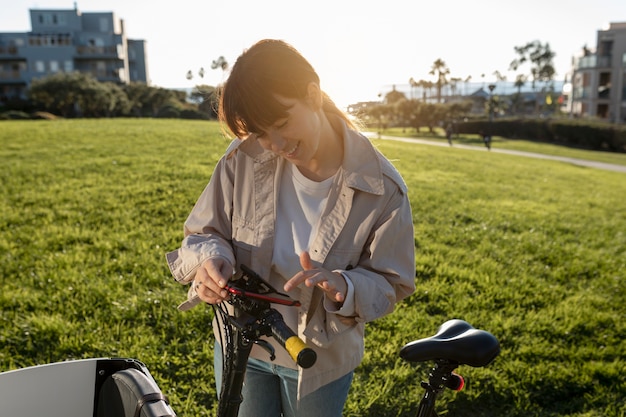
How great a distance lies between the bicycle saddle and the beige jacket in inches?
6.1

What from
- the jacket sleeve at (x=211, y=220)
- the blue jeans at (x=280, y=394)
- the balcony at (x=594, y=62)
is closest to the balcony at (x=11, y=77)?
the balcony at (x=594, y=62)

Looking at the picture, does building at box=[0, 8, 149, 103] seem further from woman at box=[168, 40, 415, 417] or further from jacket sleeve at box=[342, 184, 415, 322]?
jacket sleeve at box=[342, 184, 415, 322]

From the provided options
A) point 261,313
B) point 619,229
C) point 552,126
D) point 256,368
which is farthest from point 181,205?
point 552,126

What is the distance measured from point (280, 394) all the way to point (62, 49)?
63.0 metres

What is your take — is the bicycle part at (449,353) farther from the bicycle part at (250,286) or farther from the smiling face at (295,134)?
the smiling face at (295,134)

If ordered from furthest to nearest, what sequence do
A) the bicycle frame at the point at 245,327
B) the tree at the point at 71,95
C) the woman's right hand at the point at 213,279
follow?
the tree at the point at 71,95
the woman's right hand at the point at 213,279
the bicycle frame at the point at 245,327

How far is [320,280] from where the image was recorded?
4.74 feet

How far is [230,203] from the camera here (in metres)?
1.86

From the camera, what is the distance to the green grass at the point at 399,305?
3480 mm

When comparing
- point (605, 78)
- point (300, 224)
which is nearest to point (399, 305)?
point (300, 224)

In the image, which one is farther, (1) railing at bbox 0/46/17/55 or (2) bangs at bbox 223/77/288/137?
(1) railing at bbox 0/46/17/55

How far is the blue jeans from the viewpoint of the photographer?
1.89 metres

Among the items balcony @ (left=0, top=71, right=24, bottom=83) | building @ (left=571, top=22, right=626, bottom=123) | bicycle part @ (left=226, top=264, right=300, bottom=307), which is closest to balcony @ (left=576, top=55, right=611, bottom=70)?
building @ (left=571, top=22, right=626, bottom=123)

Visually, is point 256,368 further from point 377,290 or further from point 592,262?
point 592,262
